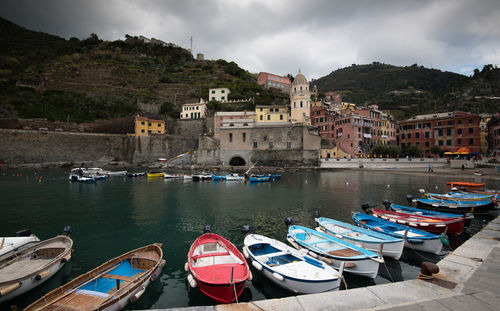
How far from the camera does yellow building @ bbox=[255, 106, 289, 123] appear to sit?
50594 millimetres

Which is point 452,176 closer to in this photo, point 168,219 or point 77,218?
point 168,219

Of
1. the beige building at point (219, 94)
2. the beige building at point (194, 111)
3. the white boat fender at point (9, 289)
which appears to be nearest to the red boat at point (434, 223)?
the white boat fender at point (9, 289)

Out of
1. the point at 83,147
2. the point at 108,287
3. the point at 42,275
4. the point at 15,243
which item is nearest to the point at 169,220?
the point at 15,243

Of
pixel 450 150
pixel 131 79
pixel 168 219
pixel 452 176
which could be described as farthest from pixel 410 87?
pixel 168 219

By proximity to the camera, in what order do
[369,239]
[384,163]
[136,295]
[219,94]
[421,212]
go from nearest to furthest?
[136,295] < [369,239] < [421,212] < [384,163] < [219,94]

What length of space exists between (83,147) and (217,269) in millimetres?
55774

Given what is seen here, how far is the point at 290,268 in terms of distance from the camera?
6.46m

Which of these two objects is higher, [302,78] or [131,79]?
[131,79]

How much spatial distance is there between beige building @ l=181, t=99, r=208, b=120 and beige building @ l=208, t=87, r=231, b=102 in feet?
22.4

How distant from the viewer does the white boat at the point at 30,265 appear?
5.80 metres

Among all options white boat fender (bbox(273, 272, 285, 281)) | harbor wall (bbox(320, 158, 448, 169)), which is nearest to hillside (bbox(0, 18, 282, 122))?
harbor wall (bbox(320, 158, 448, 169))

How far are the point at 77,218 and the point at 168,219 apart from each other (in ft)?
18.7

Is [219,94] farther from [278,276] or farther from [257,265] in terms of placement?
[278,276]

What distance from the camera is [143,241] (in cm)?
1047
